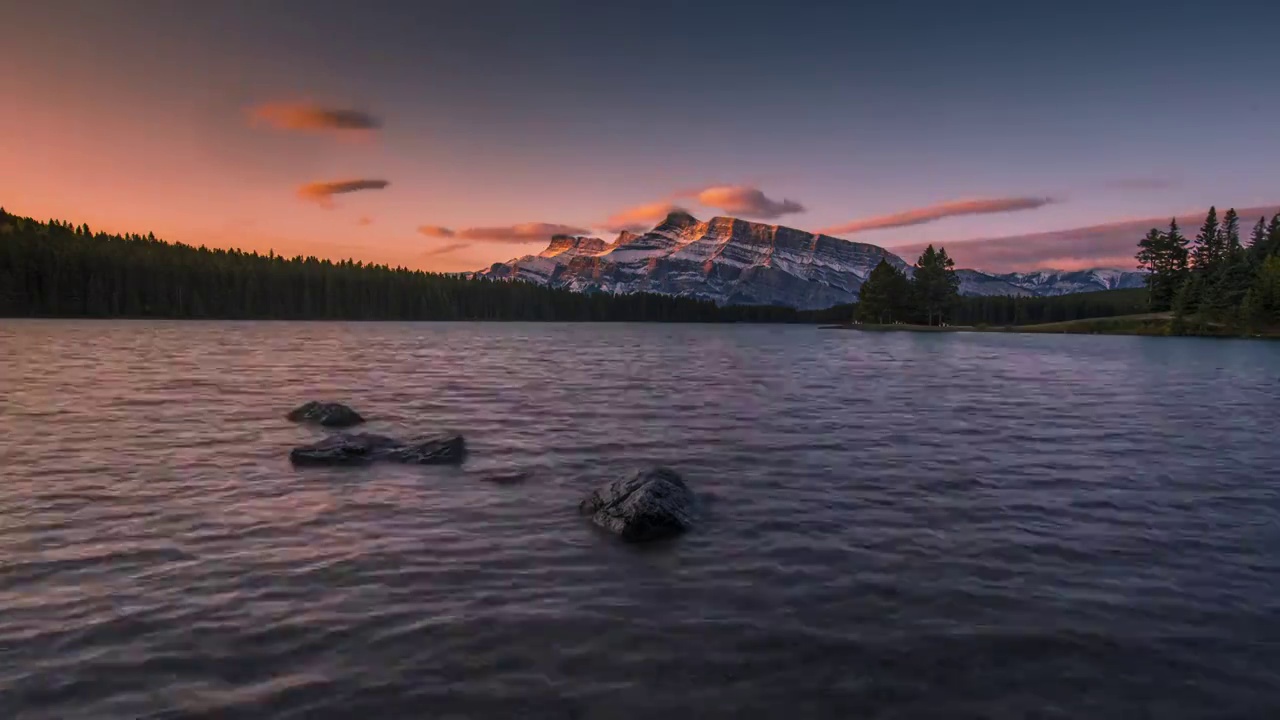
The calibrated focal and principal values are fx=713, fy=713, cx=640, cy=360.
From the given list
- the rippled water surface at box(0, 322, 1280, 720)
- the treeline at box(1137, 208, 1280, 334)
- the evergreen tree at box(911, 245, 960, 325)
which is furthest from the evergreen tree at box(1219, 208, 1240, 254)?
the rippled water surface at box(0, 322, 1280, 720)

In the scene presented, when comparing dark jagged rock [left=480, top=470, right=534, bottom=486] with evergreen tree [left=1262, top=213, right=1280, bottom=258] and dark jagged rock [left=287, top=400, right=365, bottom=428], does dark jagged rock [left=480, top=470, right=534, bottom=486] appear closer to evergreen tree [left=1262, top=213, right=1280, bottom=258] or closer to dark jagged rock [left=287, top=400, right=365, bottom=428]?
dark jagged rock [left=287, top=400, right=365, bottom=428]

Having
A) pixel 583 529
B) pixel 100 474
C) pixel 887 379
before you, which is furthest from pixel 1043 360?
pixel 100 474

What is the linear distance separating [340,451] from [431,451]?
2853mm

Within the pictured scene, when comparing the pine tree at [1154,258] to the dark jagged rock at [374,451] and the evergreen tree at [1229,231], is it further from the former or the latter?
the dark jagged rock at [374,451]

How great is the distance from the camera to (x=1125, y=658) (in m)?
10.4

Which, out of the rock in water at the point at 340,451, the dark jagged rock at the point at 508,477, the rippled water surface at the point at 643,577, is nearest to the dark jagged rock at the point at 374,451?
the rock in water at the point at 340,451

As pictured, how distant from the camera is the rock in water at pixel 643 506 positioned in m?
16.2

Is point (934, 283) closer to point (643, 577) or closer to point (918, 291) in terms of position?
point (918, 291)

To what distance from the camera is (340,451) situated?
2320 cm

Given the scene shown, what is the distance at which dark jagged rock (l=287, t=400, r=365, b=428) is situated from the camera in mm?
30406

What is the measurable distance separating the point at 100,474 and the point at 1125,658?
24881 millimetres

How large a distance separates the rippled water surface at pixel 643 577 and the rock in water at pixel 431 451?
67 cm

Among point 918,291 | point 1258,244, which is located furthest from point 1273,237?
point 918,291

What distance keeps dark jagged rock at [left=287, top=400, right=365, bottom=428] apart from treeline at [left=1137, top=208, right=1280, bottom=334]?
161 m
